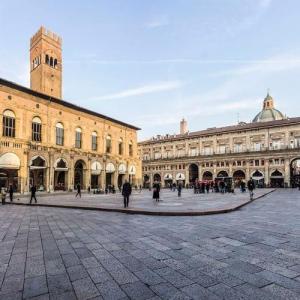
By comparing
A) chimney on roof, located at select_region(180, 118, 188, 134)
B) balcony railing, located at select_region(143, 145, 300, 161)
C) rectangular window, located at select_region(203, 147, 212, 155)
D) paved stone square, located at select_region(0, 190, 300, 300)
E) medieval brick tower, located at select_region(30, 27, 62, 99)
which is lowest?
paved stone square, located at select_region(0, 190, 300, 300)

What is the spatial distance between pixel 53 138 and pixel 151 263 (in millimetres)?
30218

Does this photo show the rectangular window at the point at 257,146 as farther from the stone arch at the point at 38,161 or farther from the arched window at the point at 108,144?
the stone arch at the point at 38,161

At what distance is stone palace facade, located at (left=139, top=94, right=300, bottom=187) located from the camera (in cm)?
5088

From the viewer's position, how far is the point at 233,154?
56438mm

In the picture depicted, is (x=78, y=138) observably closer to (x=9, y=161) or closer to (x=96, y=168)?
(x=96, y=168)

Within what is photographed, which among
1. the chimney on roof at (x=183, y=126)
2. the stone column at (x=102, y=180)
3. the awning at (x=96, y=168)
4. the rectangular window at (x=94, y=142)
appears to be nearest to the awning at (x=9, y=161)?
the awning at (x=96, y=168)

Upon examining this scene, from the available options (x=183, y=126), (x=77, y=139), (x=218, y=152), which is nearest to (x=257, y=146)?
(x=218, y=152)

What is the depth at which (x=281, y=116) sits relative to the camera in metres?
73.9

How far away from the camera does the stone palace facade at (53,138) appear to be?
27656mm

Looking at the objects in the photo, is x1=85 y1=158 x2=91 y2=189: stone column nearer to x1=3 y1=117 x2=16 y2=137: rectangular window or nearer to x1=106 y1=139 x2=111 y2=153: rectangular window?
x1=106 y1=139 x2=111 y2=153: rectangular window

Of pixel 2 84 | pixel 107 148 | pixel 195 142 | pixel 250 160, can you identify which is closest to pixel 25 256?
pixel 2 84

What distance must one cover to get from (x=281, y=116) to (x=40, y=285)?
80884 mm

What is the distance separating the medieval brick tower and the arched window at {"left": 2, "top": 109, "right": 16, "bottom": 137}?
561 inches

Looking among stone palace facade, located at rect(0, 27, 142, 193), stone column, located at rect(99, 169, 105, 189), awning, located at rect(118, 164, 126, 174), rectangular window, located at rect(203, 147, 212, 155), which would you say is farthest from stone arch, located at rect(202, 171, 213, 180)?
stone column, located at rect(99, 169, 105, 189)
